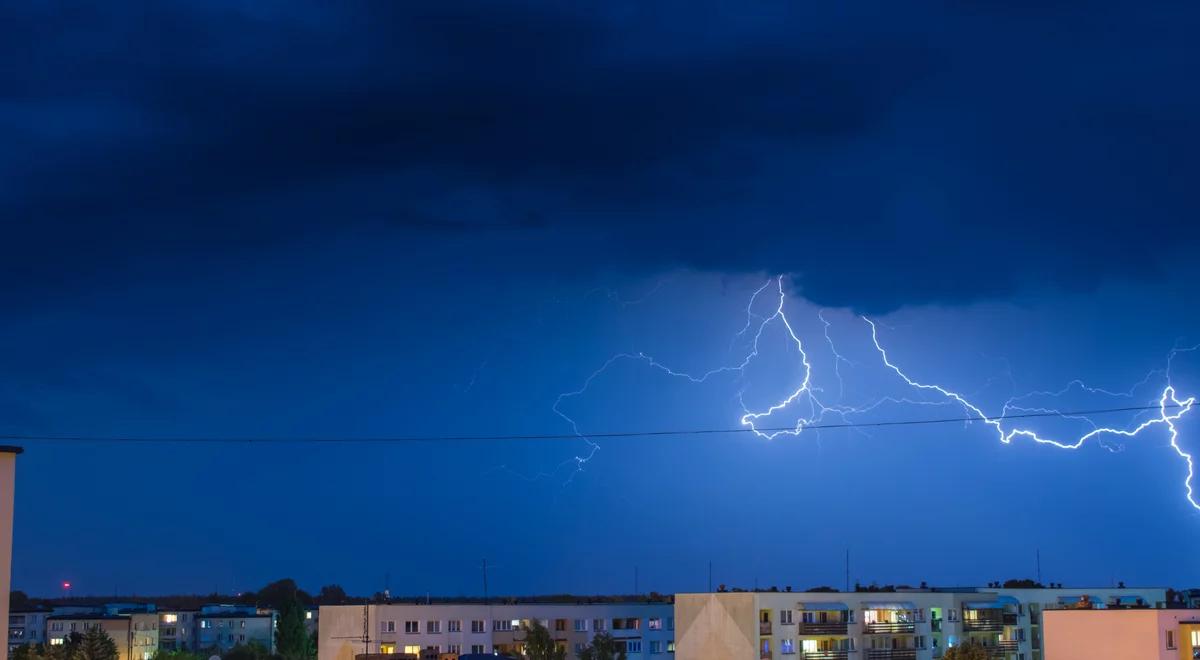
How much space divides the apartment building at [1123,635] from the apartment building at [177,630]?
207 feet

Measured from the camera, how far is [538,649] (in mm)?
63750

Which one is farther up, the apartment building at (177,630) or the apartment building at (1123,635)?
the apartment building at (1123,635)

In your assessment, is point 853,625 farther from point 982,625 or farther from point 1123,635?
point 1123,635

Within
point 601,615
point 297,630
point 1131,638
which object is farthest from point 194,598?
point 1131,638

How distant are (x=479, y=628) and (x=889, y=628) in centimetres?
1955

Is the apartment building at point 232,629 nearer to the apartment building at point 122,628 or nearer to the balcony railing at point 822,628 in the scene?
the apartment building at point 122,628

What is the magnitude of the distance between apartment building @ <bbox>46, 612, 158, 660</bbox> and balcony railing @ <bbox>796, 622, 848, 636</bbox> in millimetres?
48746

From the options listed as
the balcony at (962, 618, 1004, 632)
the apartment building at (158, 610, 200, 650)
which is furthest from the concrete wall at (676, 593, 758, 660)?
the apartment building at (158, 610, 200, 650)

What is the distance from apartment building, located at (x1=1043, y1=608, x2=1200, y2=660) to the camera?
44906 mm

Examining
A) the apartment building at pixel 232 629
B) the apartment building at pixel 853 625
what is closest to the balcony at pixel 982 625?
the apartment building at pixel 853 625

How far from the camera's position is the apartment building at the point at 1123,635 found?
147ft

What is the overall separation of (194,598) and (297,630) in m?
123

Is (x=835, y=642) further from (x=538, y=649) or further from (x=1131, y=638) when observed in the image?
(x=1131, y=638)

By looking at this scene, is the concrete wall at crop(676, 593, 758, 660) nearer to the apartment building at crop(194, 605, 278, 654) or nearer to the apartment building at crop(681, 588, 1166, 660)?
the apartment building at crop(681, 588, 1166, 660)
